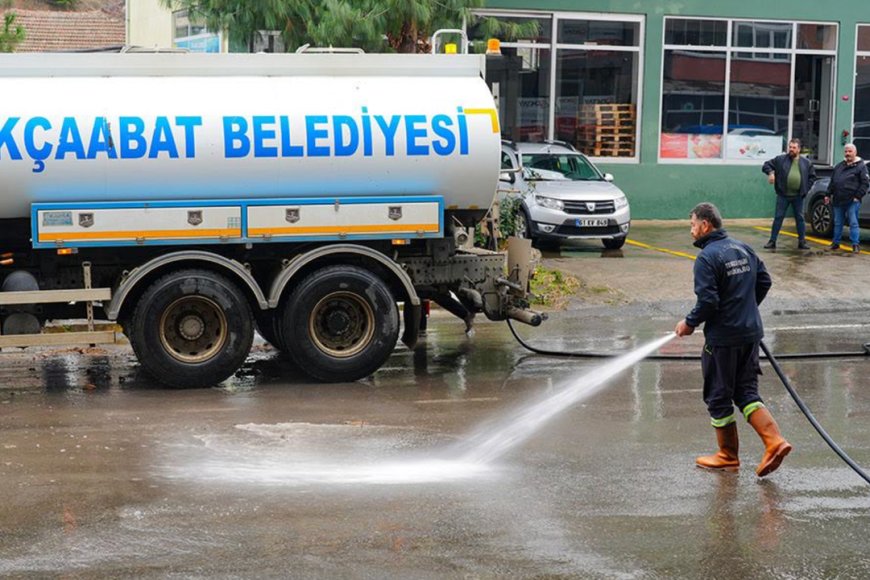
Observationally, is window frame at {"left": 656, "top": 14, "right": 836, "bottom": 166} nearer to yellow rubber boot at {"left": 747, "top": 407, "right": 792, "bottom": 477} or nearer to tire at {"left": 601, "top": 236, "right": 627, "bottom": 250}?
tire at {"left": 601, "top": 236, "right": 627, "bottom": 250}

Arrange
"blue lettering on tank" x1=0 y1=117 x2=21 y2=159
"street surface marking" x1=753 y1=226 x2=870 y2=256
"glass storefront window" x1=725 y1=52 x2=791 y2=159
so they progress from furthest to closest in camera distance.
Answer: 1. "glass storefront window" x1=725 y1=52 x2=791 y2=159
2. "street surface marking" x1=753 y1=226 x2=870 y2=256
3. "blue lettering on tank" x1=0 y1=117 x2=21 y2=159

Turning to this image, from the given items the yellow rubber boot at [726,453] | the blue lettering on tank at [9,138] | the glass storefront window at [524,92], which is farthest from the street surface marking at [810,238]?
the blue lettering on tank at [9,138]

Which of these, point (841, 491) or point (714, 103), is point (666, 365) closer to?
point (841, 491)

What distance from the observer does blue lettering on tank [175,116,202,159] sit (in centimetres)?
1147

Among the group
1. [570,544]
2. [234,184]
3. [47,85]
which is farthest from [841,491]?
[47,85]

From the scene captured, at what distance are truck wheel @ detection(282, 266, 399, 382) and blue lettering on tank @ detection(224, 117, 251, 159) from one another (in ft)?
4.19

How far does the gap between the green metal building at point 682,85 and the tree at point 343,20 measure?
5237 millimetres

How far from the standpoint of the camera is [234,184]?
11680mm

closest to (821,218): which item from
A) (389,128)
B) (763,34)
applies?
(763,34)

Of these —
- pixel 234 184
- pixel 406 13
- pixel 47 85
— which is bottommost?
pixel 234 184

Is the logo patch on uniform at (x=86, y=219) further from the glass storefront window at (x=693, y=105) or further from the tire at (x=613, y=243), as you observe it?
the glass storefront window at (x=693, y=105)

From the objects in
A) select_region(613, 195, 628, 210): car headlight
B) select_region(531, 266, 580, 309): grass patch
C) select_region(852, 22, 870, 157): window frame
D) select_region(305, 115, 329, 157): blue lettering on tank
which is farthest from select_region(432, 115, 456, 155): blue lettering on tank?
select_region(852, 22, 870, 157): window frame

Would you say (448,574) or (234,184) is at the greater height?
(234,184)

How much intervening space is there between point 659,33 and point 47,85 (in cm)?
1655
